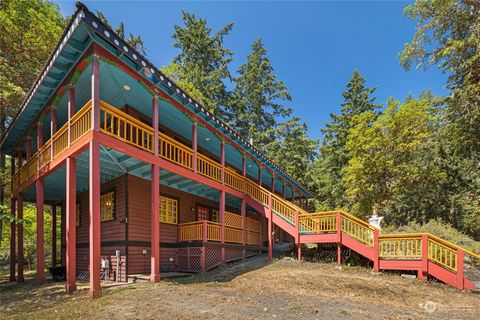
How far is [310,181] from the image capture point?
112 feet

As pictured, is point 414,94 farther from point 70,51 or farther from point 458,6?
point 70,51

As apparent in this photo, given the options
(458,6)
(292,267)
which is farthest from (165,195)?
(458,6)

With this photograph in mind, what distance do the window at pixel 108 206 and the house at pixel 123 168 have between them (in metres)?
0.05

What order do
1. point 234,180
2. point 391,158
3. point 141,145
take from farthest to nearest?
point 391,158
point 234,180
point 141,145

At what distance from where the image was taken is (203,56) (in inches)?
1524

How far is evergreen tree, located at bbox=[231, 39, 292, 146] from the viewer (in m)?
40.7

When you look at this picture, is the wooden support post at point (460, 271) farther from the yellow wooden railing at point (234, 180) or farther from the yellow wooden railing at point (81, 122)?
the yellow wooden railing at point (81, 122)

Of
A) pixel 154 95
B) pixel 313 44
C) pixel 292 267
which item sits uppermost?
pixel 313 44

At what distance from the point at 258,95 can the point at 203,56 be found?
898 cm

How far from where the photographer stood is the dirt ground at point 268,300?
18.9 feet

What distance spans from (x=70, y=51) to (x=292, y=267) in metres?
10.3

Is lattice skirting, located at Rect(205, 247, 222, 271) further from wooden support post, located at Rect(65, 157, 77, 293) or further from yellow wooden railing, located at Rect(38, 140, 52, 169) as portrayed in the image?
yellow wooden railing, located at Rect(38, 140, 52, 169)

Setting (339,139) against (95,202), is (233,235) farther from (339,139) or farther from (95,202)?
(339,139)

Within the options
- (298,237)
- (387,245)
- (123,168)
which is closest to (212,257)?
(298,237)
